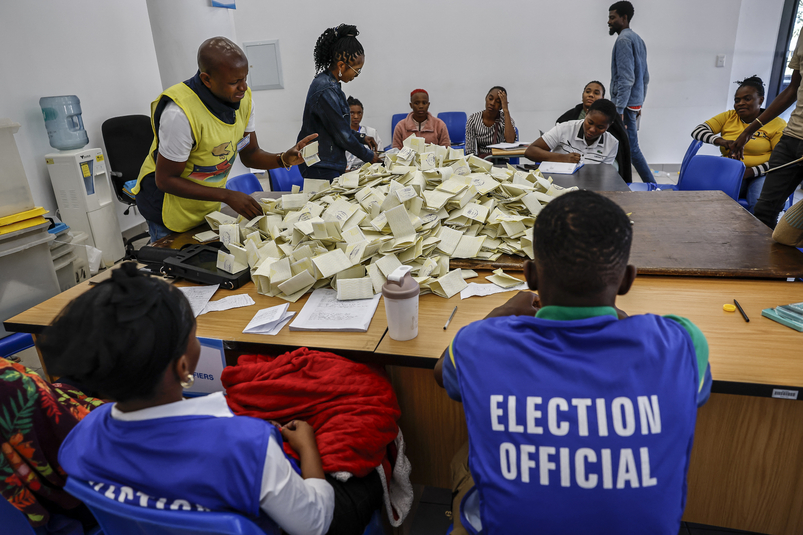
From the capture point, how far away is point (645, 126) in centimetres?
653

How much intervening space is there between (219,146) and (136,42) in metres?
3.78

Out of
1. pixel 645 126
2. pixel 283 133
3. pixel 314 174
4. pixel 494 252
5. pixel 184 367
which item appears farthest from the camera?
pixel 283 133

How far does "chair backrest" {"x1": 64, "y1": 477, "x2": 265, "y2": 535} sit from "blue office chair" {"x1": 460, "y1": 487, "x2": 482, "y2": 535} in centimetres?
47

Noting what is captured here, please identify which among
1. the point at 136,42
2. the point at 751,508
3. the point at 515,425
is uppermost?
the point at 136,42

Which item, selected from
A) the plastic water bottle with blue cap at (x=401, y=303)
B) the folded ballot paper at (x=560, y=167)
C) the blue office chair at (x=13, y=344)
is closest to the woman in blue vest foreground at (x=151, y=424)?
the plastic water bottle with blue cap at (x=401, y=303)

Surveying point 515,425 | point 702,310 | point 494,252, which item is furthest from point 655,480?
point 494,252

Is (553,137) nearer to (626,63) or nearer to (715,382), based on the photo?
(626,63)

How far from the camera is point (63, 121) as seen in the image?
3930 mm

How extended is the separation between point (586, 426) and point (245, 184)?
268 centimetres

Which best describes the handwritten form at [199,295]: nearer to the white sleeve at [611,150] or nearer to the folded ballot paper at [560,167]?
the folded ballot paper at [560,167]

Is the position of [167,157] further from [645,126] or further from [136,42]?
[645,126]

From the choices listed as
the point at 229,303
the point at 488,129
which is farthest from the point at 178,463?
the point at 488,129

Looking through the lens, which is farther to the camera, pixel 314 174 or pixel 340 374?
pixel 314 174

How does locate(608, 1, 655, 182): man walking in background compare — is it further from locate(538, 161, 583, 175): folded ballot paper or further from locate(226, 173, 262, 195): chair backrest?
locate(226, 173, 262, 195): chair backrest
